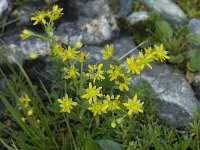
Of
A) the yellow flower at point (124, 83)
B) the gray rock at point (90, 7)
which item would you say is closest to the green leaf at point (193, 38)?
the gray rock at point (90, 7)

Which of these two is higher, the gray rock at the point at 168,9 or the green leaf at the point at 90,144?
the gray rock at the point at 168,9

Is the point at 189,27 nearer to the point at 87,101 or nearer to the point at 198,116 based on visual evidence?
the point at 198,116

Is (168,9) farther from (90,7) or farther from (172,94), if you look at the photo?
(172,94)

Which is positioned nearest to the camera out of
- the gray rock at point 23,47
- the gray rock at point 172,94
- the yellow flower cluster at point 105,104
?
the yellow flower cluster at point 105,104

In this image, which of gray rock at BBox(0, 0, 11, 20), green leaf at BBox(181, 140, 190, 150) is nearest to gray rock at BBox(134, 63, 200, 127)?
green leaf at BBox(181, 140, 190, 150)

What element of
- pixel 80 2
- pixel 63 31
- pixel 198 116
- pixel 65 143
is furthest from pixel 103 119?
pixel 80 2

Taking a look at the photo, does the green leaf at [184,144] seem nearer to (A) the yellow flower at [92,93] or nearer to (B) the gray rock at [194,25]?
(A) the yellow flower at [92,93]

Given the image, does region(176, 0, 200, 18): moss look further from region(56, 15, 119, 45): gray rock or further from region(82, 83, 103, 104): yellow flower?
region(82, 83, 103, 104): yellow flower

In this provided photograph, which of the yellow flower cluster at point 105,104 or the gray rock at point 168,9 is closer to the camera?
the yellow flower cluster at point 105,104
